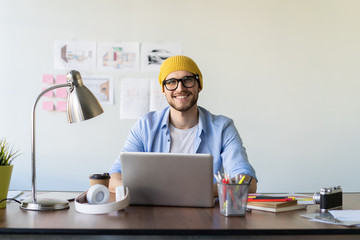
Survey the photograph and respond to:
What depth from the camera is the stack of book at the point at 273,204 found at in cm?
145

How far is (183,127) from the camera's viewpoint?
7.24ft

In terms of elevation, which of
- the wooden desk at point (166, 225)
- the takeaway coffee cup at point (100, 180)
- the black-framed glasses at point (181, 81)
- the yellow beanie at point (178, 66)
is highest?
the yellow beanie at point (178, 66)

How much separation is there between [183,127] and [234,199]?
2.92 feet

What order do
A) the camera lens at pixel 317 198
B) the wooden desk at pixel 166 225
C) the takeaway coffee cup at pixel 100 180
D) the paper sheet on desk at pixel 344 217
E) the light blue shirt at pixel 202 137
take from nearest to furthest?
the wooden desk at pixel 166 225
the paper sheet on desk at pixel 344 217
the camera lens at pixel 317 198
the takeaway coffee cup at pixel 100 180
the light blue shirt at pixel 202 137

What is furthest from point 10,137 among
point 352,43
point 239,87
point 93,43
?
point 352,43

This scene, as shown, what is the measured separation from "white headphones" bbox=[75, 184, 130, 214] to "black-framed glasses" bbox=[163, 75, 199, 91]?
0.79 metres

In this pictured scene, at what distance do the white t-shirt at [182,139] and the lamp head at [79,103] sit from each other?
0.72 meters

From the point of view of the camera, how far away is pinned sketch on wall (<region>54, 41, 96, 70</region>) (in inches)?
123

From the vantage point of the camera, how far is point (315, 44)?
3199mm

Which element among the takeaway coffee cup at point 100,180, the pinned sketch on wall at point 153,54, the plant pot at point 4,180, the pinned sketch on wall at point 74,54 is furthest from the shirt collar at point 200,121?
the pinned sketch on wall at point 74,54

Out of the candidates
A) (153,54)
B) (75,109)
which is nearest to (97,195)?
(75,109)

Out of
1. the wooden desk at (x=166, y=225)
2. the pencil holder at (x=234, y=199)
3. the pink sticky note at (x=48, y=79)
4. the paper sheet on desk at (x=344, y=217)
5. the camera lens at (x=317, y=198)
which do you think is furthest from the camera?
the pink sticky note at (x=48, y=79)

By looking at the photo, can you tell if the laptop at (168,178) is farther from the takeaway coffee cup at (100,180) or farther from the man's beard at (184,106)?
the man's beard at (184,106)

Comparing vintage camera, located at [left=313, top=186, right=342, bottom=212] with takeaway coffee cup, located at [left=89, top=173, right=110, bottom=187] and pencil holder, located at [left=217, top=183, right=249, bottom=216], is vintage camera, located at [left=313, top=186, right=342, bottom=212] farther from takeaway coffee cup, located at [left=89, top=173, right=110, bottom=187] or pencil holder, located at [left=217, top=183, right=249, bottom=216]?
takeaway coffee cup, located at [left=89, top=173, right=110, bottom=187]
